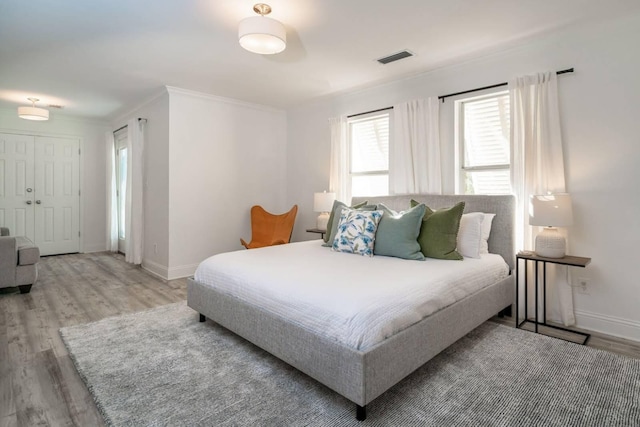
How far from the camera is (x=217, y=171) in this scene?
477 centimetres

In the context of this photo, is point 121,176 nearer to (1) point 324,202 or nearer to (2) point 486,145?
(1) point 324,202

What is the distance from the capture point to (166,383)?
1.92 metres

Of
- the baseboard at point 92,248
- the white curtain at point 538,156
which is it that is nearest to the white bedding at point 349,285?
the white curtain at point 538,156

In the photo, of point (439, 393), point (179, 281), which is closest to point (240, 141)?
point (179, 281)

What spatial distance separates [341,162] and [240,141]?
5.14ft

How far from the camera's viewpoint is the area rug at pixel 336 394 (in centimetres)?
163

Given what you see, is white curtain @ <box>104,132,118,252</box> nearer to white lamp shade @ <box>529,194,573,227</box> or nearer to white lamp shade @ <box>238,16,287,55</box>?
white lamp shade @ <box>238,16,287,55</box>

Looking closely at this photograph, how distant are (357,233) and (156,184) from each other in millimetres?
3079

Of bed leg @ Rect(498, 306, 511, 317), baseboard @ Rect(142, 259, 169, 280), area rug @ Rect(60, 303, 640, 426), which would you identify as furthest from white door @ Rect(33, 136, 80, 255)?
bed leg @ Rect(498, 306, 511, 317)

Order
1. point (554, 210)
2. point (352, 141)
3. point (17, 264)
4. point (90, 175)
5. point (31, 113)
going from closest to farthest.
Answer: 1. point (554, 210)
2. point (17, 264)
3. point (352, 141)
4. point (31, 113)
5. point (90, 175)

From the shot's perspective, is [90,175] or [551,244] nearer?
[551,244]

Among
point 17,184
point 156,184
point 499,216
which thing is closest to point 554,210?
point 499,216

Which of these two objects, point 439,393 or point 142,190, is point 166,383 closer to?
point 439,393

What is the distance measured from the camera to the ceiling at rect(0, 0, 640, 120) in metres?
2.46
